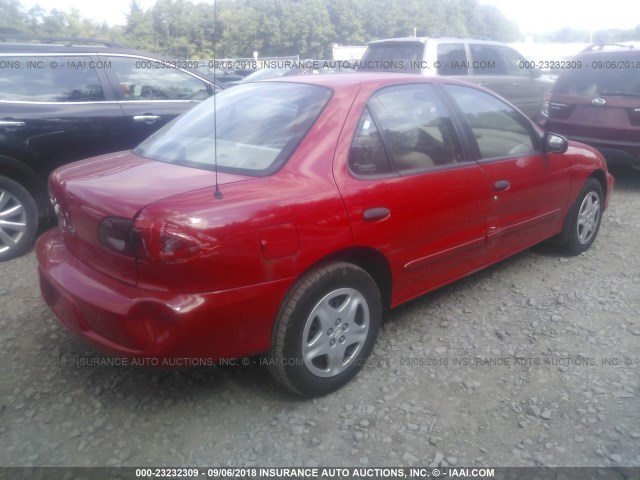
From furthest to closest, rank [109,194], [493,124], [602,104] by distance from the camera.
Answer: [602,104] < [493,124] < [109,194]

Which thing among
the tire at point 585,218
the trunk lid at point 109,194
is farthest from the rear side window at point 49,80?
the tire at point 585,218

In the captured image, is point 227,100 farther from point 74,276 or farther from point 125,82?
point 125,82

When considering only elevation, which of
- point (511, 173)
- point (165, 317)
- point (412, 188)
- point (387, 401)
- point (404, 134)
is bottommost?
point (387, 401)

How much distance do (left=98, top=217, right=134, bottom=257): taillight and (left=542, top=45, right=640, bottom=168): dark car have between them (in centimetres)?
589

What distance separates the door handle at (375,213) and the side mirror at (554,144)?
1758 millimetres

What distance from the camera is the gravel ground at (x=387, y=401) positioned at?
242cm

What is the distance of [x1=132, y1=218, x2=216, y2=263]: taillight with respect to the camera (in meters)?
2.20

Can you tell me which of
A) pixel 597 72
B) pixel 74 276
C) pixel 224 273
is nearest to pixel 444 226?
pixel 224 273

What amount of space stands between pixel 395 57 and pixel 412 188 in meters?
6.04

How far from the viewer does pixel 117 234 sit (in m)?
2.32

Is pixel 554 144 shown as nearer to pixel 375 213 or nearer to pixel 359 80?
pixel 359 80

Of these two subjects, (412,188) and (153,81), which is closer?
(412,188)

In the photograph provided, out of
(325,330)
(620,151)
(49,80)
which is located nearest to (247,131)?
(325,330)

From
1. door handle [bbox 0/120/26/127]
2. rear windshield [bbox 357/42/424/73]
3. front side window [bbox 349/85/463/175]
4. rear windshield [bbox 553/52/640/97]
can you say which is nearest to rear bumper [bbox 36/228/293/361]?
front side window [bbox 349/85/463/175]
